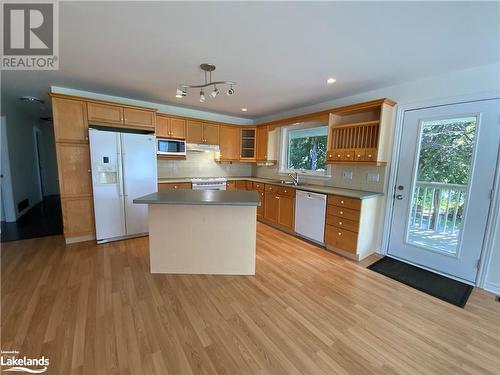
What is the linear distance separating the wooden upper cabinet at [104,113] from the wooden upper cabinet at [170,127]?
0.73 metres

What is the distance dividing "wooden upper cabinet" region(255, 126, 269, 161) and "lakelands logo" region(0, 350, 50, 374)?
14.3 feet

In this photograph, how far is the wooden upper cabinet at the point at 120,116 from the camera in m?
3.21

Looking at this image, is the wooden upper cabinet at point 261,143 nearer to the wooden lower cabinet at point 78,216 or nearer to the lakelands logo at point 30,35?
the wooden lower cabinet at point 78,216

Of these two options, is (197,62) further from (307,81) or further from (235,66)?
(307,81)

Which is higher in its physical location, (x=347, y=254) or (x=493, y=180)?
(x=493, y=180)

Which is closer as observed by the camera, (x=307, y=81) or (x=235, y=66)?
(x=235, y=66)

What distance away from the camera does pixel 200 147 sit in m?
4.54

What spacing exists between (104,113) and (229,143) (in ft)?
8.21

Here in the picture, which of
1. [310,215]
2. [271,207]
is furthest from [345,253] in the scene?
[271,207]

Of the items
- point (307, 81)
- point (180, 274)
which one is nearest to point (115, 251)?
point (180, 274)

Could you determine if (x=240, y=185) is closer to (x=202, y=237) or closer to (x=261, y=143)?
(x=261, y=143)

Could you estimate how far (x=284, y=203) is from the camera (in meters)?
4.03

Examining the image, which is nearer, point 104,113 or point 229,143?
point 104,113

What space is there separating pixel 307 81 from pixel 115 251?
12.0ft
